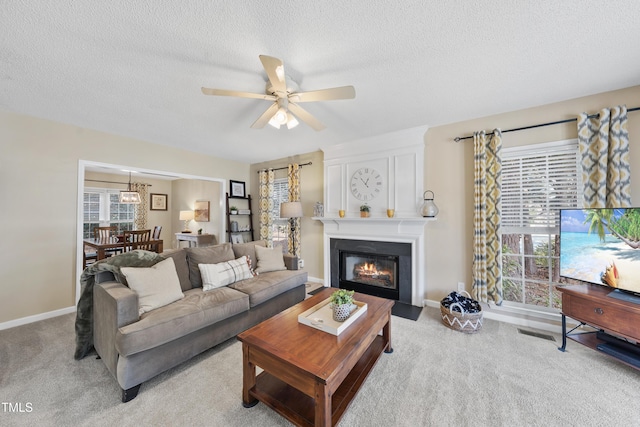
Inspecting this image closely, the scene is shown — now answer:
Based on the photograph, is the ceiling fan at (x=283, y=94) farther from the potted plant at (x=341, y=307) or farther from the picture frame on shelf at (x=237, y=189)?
the picture frame on shelf at (x=237, y=189)

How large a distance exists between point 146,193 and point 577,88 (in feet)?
28.9

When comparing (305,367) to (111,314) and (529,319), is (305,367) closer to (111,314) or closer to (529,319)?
(111,314)

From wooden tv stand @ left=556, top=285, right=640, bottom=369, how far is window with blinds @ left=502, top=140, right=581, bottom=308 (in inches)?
19.3

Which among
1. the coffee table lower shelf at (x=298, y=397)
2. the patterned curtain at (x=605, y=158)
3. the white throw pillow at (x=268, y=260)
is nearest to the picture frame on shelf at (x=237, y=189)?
the white throw pillow at (x=268, y=260)

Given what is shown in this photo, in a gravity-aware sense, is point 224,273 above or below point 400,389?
above

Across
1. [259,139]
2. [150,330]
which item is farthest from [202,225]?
[150,330]

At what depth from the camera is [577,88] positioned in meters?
2.27

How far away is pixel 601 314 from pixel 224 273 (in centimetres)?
354

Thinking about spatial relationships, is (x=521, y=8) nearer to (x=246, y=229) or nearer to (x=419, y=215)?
(x=419, y=215)

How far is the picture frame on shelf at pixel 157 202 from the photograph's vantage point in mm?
6840

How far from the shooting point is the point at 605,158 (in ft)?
7.32

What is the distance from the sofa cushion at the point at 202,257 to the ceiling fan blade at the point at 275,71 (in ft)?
6.75

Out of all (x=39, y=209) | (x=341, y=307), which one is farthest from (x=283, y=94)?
(x=39, y=209)

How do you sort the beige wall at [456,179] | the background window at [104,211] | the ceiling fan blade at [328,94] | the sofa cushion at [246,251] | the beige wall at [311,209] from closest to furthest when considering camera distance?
the ceiling fan blade at [328,94] < the beige wall at [456,179] < the sofa cushion at [246,251] < the beige wall at [311,209] < the background window at [104,211]
